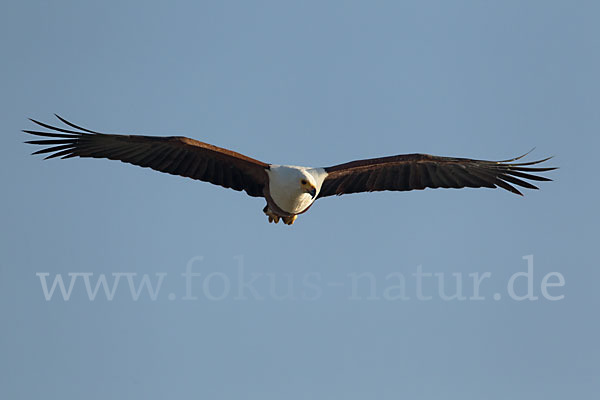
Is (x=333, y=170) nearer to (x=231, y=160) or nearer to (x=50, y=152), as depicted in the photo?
(x=231, y=160)

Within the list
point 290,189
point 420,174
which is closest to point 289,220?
point 290,189

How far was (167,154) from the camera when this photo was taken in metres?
15.5

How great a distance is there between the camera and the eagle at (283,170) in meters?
15.3

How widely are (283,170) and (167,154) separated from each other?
1.66m

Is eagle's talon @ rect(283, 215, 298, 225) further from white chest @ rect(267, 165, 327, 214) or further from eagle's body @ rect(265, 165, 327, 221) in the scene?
white chest @ rect(267, 165, 327, 214)

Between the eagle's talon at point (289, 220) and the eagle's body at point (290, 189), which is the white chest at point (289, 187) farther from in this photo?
the eagle's talon at point (289, 220)

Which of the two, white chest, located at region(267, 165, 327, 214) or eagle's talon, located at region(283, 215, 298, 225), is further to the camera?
eagle's talon, located at region(283, 215, 298, 225)

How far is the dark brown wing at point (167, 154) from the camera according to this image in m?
15.3

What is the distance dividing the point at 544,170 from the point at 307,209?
3.57 meters

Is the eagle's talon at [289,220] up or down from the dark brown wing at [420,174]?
down

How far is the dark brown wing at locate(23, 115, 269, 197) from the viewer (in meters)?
15.3

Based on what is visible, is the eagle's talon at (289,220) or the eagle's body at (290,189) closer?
the eagle's body at (290,189)

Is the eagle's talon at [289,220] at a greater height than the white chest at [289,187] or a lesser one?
lesser

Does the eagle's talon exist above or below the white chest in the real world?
below
